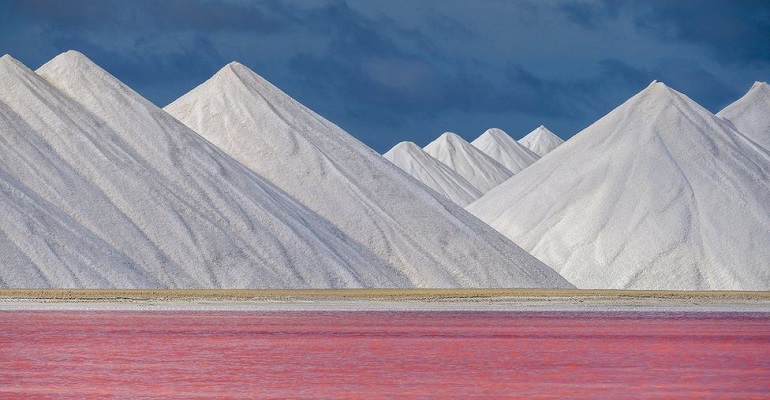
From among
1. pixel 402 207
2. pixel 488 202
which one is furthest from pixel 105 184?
pixel 488 202

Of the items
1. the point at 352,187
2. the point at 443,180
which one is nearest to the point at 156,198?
the point at 352,187

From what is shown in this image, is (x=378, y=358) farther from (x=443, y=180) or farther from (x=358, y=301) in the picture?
(x=443, y=180)

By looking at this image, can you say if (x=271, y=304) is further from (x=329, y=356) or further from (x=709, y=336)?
(x=329, y=356)

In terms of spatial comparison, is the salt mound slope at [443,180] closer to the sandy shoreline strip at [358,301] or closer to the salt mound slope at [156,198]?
the salt mound slope at [156,198]

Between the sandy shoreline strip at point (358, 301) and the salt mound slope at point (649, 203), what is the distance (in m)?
22.1

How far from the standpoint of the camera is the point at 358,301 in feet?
225

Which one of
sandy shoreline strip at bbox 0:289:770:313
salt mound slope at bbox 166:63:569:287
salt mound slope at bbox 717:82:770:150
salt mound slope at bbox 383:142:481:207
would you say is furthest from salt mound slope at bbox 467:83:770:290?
salt mound slope at bbox 383:142:481:207

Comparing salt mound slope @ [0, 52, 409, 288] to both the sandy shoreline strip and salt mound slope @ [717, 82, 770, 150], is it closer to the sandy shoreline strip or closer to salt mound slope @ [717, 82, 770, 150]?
the sandy shoreline strip

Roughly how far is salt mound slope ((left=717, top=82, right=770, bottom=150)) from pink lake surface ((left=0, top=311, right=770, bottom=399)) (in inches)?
4035

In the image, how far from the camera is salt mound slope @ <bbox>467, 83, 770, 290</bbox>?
10369 centimetres

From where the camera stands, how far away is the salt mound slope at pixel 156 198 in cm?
8512

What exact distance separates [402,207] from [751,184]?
33.5 metres

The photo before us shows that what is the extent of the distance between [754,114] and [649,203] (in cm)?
4521

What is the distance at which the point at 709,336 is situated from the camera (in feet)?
125
